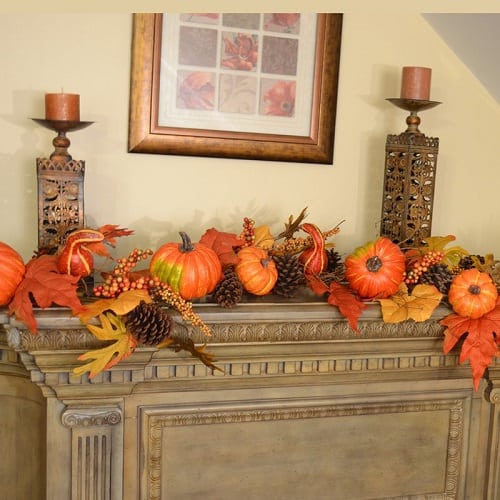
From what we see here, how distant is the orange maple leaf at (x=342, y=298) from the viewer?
1.23m

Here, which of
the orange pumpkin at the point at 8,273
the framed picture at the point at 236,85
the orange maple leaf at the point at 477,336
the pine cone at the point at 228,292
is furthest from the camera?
the framed picture at the point at 236,85

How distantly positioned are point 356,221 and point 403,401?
0.49m

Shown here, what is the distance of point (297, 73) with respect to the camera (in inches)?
60.0

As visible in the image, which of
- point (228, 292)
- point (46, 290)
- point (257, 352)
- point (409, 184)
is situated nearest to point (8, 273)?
point (46, 290)

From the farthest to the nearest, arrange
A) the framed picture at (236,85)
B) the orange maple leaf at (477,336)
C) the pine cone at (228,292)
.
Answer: the framed picture at (236,85), the orange maple leaf at (477,336), the pine cone at (228,292)

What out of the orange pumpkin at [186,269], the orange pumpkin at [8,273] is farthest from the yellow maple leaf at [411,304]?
the orange pumpkin at [8,273]

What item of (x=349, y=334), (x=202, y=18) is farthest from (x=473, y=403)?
(x=202, y=18)

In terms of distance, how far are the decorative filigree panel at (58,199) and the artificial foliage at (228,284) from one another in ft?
0.11

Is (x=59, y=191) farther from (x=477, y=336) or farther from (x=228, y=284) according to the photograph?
(x=477, y=336)

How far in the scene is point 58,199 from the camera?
48.6 inches

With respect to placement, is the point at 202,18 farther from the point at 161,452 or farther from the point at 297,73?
the point at 161,452

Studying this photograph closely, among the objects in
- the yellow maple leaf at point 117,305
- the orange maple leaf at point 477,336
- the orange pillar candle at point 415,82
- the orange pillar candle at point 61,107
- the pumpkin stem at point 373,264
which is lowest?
the orange maple leaf at point 477,336

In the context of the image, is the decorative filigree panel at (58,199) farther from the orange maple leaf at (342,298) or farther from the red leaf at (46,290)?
the orange maple leaf at (342,298)

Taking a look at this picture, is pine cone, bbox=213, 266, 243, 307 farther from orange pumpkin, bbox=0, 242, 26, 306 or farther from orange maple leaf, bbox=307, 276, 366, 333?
orange pumpkin, bbox=0, 242, 26, 306
